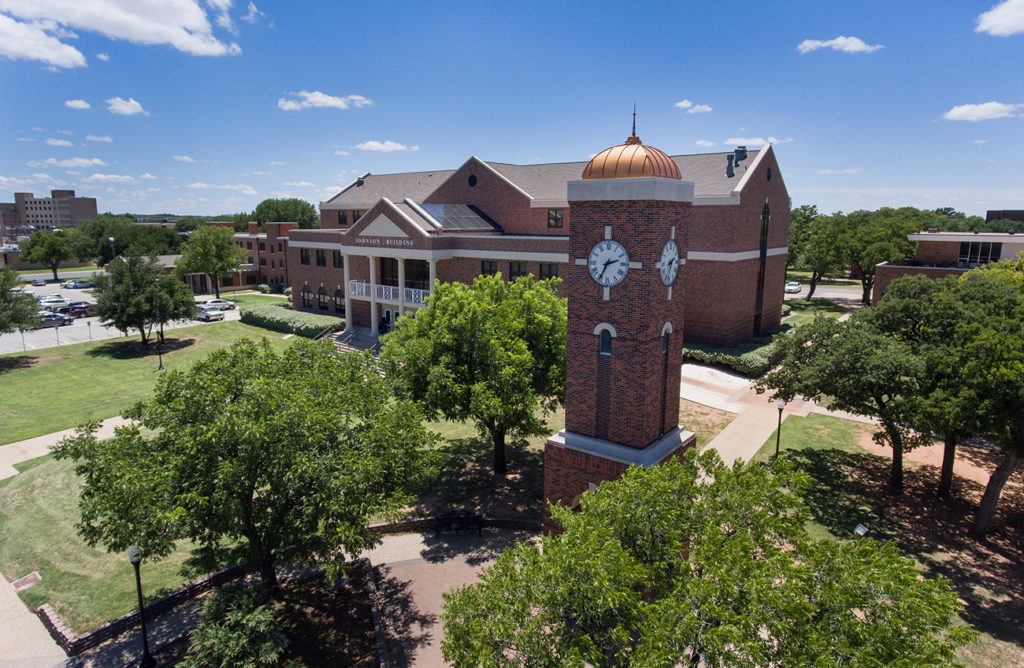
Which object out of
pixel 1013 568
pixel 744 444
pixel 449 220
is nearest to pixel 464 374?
pixel 744 444

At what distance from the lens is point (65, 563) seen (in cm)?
1603

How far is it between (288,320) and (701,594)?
141ft

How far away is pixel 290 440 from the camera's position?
11031mm

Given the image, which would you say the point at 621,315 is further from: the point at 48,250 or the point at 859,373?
the point at 48,250

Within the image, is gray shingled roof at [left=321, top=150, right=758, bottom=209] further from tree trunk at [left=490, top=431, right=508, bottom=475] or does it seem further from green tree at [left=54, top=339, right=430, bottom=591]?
green tree at [left=54, top=339, right=430, bottom=591]

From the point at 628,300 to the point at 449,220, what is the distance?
28686 mm

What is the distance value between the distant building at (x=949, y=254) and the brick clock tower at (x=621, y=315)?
39546mm

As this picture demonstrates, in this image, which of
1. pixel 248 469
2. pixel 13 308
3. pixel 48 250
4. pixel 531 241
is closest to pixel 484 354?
pixel 248 469

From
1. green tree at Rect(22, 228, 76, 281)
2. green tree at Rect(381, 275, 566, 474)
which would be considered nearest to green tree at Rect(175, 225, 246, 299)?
green tree at Rect(22, 228, 76, 281)

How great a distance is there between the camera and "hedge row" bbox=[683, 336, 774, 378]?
32031 mm

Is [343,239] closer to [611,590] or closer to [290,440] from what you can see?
[290,440]

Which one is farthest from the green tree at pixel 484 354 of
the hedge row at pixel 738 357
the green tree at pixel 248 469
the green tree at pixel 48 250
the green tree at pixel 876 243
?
the green tree at pixel 48 250

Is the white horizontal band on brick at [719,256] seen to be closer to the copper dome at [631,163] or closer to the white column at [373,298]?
the white column at [373,298]

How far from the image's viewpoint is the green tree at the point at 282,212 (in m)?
114
